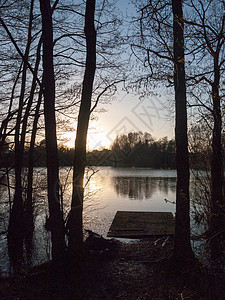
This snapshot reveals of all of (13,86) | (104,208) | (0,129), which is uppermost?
(13,86)

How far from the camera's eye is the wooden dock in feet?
34.4

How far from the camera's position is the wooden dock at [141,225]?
1048 centimetres

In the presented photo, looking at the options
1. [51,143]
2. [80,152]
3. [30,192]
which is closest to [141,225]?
[30,192]

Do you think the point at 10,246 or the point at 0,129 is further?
the point at 10,246

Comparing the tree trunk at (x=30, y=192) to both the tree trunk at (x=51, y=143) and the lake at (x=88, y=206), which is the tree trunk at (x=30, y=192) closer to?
the lake at (x=88, y=206)

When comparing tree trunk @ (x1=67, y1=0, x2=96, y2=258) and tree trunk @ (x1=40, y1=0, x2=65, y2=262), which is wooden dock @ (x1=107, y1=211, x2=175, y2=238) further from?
Answer: tree trunk @ (x1=40, y1=0, x2=65, y2=262)

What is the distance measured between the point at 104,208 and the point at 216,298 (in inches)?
509

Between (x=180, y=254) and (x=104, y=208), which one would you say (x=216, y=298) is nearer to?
(x=180, y=254)

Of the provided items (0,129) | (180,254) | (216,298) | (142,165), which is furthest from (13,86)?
(142,165)

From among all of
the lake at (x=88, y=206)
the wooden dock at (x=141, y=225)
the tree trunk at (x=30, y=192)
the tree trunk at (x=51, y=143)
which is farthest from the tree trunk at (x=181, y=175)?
the tree trunk at (x=30, y=192)

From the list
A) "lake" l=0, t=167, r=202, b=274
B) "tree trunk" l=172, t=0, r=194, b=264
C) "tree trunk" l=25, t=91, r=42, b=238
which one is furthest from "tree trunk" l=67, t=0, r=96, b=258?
"tree trunk" l=25, t=91, r=42, b=238

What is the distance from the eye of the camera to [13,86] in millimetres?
10414

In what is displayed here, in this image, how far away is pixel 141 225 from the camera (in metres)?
11.7

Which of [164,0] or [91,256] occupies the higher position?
[164,0]
